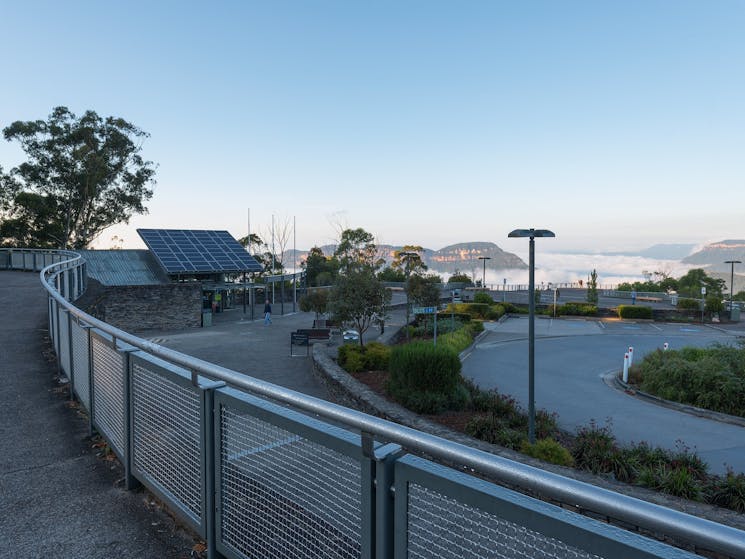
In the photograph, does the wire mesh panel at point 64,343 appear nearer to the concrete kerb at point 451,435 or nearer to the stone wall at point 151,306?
the concrete kerb at point 451,435

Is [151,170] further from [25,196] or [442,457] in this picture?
[442,457]

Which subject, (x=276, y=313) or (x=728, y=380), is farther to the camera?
(x=276, y=313)

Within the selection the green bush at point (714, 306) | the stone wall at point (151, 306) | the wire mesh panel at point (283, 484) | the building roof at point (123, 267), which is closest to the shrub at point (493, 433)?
the wire mesh panel at point (283, 484)

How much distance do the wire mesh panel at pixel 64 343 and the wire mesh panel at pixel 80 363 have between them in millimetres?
660

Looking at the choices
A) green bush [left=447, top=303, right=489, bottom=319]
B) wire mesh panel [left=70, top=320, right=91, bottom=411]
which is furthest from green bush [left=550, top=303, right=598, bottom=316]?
wire mesh panel [left=70, top=320, right=91, bottom=411]

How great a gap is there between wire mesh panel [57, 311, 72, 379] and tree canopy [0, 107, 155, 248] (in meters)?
38.1

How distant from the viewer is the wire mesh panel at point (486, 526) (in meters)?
1.44

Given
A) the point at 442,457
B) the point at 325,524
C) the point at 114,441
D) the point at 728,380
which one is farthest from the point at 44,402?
the point at 728,380

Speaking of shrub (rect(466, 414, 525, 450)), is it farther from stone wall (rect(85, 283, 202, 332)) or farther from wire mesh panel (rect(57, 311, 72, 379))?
stone wall (rect(85, 283, 202, 332))

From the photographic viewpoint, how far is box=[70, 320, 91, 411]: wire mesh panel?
5363mm

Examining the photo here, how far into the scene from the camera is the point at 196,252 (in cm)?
3228

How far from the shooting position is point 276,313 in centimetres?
3262

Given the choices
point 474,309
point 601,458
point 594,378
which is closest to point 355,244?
point 474,309

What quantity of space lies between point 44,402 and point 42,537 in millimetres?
3563
